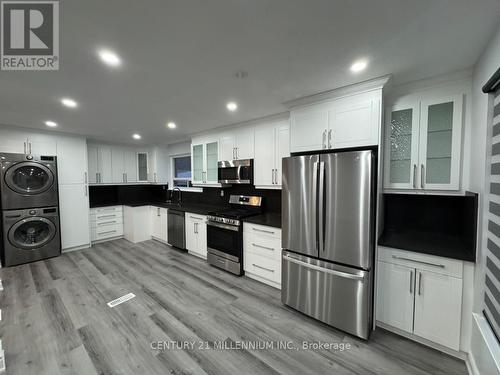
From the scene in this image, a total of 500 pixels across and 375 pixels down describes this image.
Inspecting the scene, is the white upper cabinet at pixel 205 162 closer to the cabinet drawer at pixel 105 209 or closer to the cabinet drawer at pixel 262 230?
the cabinet drawer at pixel 262 230

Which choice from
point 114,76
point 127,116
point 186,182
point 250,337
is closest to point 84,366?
point 250,337

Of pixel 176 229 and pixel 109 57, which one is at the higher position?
pixel 109 57

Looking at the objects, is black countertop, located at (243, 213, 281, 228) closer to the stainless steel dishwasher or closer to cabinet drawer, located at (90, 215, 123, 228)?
the stainless steel dishwasher

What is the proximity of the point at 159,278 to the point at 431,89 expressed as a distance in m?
4.07

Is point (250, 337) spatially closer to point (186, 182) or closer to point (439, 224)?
point (439, 224)

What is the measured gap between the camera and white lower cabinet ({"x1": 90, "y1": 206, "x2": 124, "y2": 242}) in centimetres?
463

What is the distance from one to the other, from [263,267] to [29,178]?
448 cm

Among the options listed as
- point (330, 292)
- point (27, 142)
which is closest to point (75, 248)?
point (27, 142)

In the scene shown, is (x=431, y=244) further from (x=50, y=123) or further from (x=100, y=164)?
(x=100, y=164)

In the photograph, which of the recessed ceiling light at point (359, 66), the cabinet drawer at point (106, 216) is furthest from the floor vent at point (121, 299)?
the recessed ceiling light at point (359, 66)

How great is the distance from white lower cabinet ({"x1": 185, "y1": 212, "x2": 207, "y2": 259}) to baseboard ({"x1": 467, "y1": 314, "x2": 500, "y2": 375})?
3.32m

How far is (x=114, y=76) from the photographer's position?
1835mm

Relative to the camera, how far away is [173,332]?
2.00 metres

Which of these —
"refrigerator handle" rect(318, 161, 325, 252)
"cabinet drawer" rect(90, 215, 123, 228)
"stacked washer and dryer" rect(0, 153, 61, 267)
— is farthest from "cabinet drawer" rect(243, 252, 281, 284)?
"stacked washer and dryer" rect(0, 153, 61, 267)
